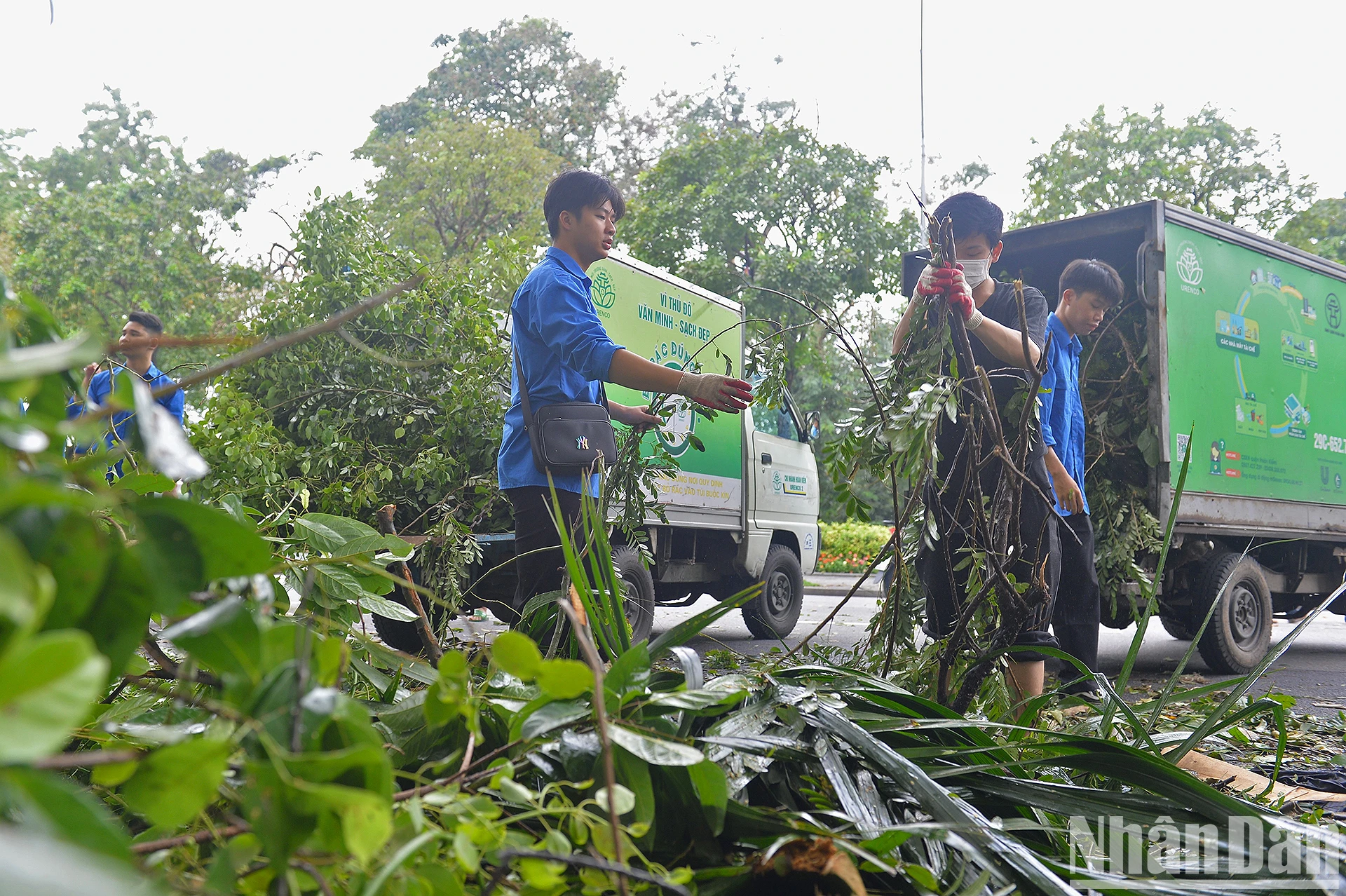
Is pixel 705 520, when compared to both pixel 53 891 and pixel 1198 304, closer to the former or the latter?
pixel 1198 304

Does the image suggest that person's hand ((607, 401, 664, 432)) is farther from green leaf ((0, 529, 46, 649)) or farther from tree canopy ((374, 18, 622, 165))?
tree canopy ((374, 18, 622, 165))

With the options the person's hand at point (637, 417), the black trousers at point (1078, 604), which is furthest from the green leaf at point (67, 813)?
the black trousers at point (1078, 604)

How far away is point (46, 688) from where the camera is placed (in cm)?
34

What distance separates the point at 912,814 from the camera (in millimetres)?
959

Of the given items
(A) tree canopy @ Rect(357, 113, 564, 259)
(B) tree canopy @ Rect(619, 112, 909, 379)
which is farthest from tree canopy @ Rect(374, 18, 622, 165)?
(B) tree canopy @ Rect(619, 112, 909, 379)

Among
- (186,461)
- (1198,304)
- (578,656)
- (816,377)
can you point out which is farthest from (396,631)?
(816,377)

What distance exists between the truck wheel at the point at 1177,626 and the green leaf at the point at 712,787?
6640 mm

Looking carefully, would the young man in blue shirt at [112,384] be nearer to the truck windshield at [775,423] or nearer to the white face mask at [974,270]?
the white face mask at [974,270]

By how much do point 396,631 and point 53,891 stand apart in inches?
183

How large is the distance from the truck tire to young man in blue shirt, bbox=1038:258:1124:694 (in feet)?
9.20

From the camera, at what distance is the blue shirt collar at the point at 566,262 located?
3121 millimetres

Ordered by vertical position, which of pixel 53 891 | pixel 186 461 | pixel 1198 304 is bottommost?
pixel 53 891

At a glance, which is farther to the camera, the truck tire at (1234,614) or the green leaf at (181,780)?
the truck tire at (1234,614)

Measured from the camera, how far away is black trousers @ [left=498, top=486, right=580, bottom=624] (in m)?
2.87
